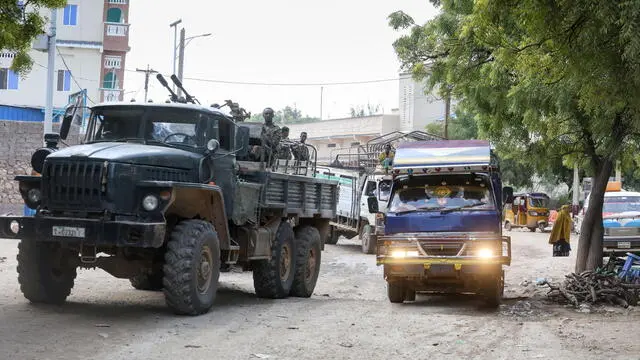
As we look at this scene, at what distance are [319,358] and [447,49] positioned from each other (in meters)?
8.63

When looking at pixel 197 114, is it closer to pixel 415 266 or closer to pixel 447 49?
pixel 415 266

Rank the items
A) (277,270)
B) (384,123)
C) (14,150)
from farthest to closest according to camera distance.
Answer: (384,123)
(14,150)
(277,270)

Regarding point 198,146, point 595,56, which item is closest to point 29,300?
point 198,146

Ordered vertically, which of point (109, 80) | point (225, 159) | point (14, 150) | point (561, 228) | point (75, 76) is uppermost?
point (75, 76)

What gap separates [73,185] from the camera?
29.9 feet

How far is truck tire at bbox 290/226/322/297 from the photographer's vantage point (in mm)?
13453

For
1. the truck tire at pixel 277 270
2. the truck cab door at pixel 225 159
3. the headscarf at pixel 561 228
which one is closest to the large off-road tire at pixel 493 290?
the truck tire at pixel 277 270

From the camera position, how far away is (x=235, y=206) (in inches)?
433

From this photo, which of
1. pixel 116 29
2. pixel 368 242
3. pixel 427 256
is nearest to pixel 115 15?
pixel 116 29

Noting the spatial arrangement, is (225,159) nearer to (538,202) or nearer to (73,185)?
(73,185)

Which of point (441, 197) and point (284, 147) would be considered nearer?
point (441, 197)

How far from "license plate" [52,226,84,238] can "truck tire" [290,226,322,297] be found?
5.12m

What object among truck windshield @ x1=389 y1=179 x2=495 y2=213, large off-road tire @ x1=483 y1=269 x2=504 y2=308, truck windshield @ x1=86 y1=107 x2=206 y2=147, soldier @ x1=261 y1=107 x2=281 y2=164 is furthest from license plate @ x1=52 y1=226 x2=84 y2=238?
large off-road tire @ x1=483 y1=269 x2=504 y2=308

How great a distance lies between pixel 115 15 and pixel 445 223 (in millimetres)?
32221
